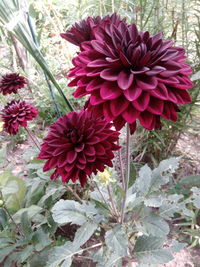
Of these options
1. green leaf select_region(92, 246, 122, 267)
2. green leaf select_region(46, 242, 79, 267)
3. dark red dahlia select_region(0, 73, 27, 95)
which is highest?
dark red dahlia select_region(0, 73, 27, 95)

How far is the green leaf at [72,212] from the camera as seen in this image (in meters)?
0.86

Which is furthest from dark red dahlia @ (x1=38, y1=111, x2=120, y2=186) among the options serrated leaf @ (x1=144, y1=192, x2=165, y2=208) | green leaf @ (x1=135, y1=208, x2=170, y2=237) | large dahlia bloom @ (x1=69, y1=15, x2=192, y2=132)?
green leaf @ (x1=135, y1=208, x2=170, y2=237)

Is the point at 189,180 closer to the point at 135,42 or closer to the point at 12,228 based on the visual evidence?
the point at 12,228

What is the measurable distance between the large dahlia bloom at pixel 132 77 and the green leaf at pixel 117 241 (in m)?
0.44

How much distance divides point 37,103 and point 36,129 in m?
0.26

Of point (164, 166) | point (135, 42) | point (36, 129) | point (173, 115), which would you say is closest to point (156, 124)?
point (173, 115)

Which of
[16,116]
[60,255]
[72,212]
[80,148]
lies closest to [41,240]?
[60,255]

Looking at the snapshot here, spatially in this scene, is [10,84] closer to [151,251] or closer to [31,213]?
[31,213]

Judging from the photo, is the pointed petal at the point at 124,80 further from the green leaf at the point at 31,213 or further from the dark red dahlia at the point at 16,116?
the green leaf at the point at 31,213

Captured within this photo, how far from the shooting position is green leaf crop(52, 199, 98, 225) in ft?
2.83

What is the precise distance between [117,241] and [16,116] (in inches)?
25.3

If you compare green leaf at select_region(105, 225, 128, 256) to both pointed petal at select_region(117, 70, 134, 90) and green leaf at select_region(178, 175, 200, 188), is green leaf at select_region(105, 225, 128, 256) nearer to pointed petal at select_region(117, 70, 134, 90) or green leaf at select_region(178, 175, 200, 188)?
pointed petal at select_region(117, 70, 134, 90)

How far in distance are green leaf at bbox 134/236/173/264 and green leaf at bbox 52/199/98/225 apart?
23 cm

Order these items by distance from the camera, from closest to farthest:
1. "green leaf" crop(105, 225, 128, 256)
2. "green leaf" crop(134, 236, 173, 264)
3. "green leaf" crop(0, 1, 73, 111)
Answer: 1. "green leaf" crop(0, 1, 73, 111)
2. "green leaf" crop(105, 225, 128, 256)
3. "green leaf" crop(134, 236, 173, 264)
